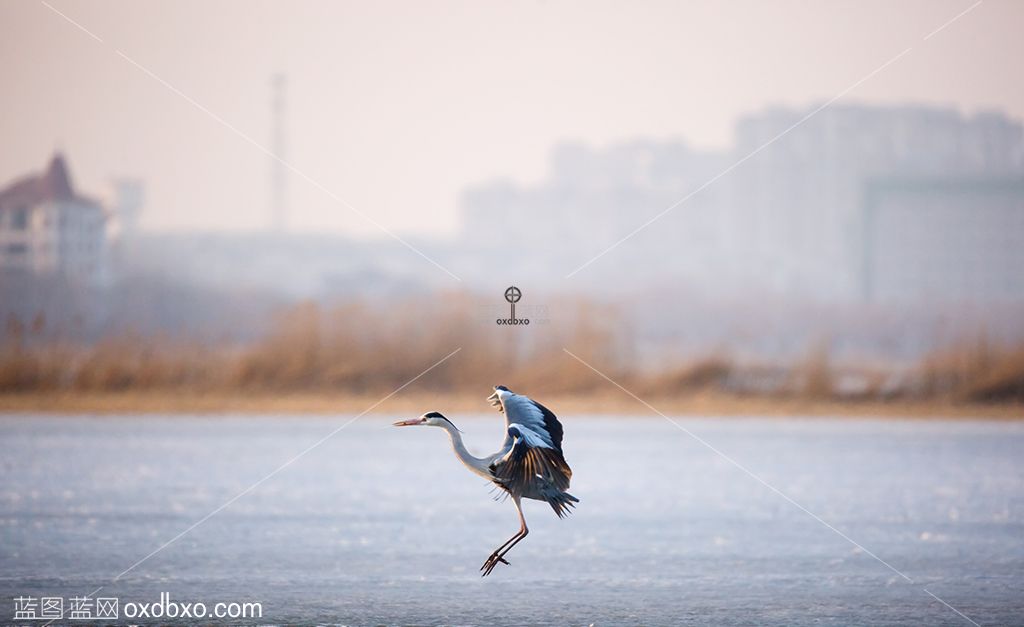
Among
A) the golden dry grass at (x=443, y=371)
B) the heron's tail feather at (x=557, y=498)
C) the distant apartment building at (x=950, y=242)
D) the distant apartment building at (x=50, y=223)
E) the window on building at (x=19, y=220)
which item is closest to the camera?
the heron's tail feather at (x=557, y=498)

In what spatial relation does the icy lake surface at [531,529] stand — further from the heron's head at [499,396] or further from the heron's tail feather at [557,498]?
the heron's head at [499,396]

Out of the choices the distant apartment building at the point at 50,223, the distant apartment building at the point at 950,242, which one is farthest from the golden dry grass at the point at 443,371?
the distant apartment building at the point at 950,242

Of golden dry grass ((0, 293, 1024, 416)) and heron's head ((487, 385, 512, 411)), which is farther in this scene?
golden dry grass ((0, 293, 1024, 416))

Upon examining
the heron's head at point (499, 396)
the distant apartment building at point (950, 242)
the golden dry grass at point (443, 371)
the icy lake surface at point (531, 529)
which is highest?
the distant apartment building at point (950, 242)

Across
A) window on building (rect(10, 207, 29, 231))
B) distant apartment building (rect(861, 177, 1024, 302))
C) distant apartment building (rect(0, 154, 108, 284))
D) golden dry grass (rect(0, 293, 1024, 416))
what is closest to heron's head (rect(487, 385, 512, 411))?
golden dry grass (rect(0, 293, 1024, 416))

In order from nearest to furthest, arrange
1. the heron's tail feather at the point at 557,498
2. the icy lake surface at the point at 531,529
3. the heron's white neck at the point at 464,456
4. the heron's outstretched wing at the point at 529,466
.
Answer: the heron's outstretched wing at the point at 529,466 < the heron's white neck at the point at 464,456 < the heron's tail feather at the point at 557,498 < the icy lake surface at the point at 531,529

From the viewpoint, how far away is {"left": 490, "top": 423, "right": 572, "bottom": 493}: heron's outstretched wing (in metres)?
6.20

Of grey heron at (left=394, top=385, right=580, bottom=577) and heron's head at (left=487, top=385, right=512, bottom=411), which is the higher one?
heron's head at (left=487, top=385, right=512, bottom=411)

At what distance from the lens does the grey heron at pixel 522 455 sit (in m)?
6.21

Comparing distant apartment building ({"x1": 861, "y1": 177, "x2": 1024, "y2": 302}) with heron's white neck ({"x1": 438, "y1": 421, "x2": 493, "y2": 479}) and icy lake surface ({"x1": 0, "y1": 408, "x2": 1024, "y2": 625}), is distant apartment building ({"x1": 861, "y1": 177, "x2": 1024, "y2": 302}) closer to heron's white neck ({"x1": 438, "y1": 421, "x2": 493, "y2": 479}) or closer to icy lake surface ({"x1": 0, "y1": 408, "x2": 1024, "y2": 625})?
icy lake surface ({"x1": 0, "y1": 408, "x2": 1024, "y2": 625})

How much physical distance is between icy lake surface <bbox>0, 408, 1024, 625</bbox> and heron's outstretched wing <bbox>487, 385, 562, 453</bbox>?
1.55 meters

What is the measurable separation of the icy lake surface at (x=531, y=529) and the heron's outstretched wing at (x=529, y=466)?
1.37 metres

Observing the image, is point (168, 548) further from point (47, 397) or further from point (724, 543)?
point (47, 397)

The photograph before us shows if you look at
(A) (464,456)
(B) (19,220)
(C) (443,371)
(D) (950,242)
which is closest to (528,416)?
(A) (464,456)
